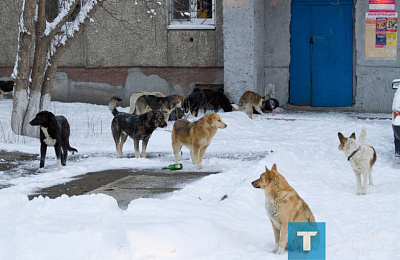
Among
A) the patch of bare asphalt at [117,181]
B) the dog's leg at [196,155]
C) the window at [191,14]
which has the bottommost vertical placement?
the patch of bare asphalt at [117,181]

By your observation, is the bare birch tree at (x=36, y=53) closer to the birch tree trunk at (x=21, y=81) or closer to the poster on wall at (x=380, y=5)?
the birch tree trunk at (x=21, y=81)

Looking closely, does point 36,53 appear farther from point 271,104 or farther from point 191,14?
point 271,104

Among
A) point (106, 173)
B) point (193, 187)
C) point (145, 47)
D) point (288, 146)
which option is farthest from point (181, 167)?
point (145, 47)

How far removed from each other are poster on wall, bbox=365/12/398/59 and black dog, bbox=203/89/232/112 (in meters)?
3.99

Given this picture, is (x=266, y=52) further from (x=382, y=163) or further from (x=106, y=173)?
(x=106, y=173)

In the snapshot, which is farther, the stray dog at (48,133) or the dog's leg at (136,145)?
→ the dog's leg at (136,145)

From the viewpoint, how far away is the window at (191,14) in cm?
1798

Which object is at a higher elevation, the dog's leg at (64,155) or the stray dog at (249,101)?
the stray dog at (249,101)

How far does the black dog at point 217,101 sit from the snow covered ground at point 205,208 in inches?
130

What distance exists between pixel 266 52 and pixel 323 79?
172cm

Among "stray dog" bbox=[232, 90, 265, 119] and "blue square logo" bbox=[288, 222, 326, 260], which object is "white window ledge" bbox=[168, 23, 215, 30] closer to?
"stray dog" bbox=[232, 90, 265, 119]

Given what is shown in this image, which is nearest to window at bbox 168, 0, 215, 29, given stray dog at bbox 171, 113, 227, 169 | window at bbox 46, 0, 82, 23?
window at bbox 46, 0, 82, 23

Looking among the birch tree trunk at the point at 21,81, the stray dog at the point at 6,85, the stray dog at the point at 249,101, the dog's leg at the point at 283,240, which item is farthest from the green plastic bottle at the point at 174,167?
the stray dog at the point at 6,85

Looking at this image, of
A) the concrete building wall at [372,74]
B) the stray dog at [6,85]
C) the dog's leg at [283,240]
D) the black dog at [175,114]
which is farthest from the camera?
the stray dog at [6,85]
